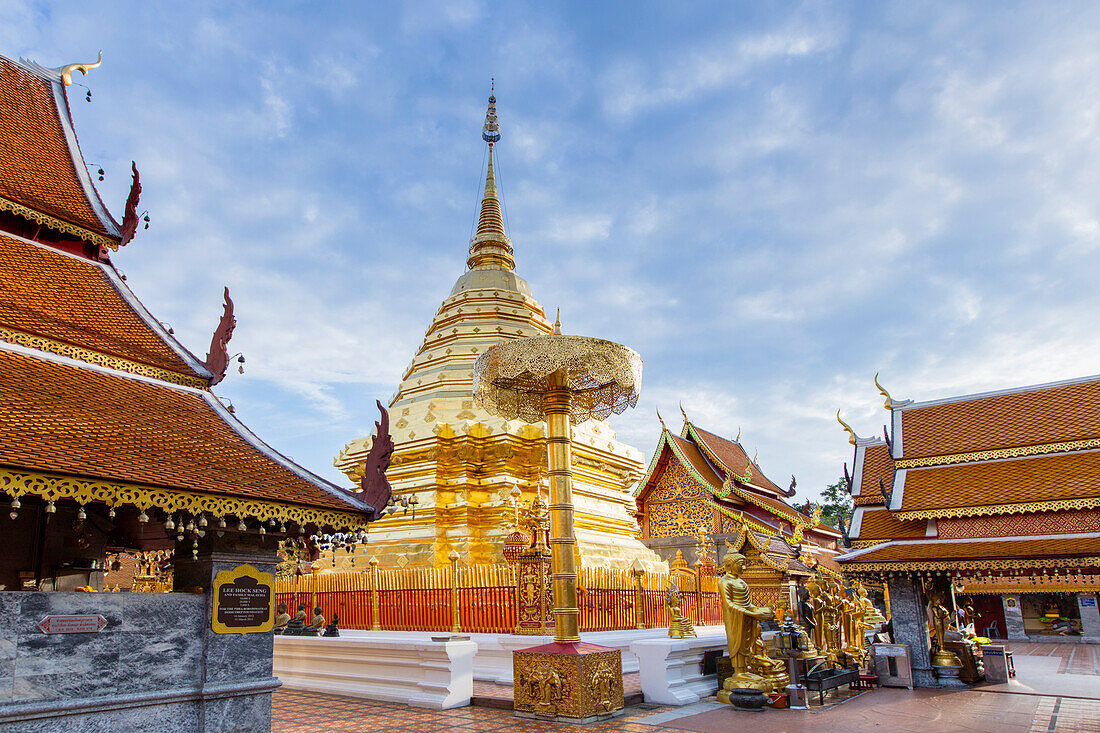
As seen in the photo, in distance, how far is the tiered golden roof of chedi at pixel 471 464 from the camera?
14.8 m

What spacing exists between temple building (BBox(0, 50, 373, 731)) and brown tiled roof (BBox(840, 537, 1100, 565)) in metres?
7.58

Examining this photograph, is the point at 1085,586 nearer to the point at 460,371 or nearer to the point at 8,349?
the point at 460,371

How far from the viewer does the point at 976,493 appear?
1082cm

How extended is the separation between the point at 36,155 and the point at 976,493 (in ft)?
42.1

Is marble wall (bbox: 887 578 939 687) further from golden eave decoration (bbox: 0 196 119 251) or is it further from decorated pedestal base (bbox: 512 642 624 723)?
golden eave decoration (bbox: 0 196 119 251)

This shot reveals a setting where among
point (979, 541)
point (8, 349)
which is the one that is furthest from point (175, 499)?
point (979, 541)

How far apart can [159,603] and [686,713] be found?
5428mm

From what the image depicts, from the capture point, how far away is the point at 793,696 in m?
8.37

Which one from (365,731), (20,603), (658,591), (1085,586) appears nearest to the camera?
(20,603)

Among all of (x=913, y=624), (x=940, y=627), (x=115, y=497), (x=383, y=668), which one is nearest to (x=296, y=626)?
(x=383, y=668)

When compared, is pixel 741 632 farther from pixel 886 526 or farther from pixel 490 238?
pixel 490 238

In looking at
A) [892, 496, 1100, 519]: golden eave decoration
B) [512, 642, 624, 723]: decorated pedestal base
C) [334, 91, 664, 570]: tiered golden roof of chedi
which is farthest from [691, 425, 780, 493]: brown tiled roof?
[512, 642, 624, 723]: decorated pedestal base

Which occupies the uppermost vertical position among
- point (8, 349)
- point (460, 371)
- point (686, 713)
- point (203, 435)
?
point (460, 371)

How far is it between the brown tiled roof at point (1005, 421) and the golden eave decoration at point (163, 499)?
996 centimetres
